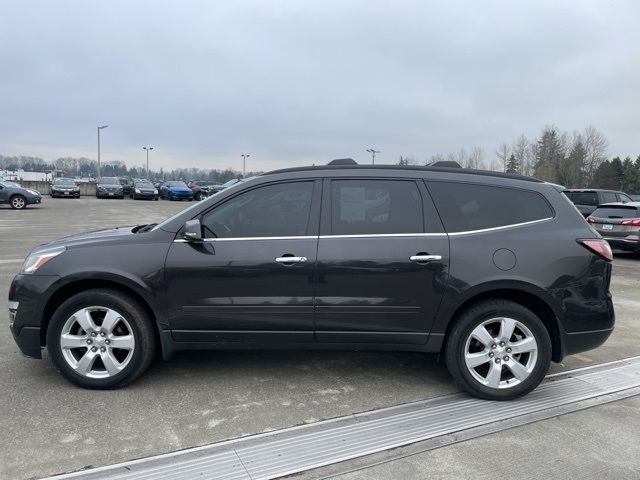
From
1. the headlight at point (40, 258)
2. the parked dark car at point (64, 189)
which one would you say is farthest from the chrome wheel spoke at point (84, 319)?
the parked dark car at point (64, 189)

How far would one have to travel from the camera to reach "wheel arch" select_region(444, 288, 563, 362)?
12.6 ft

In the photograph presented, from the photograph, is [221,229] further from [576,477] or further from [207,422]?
[576,477]

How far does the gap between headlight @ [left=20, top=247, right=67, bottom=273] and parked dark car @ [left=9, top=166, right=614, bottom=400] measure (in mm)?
11

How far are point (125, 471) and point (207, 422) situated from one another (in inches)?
26.7

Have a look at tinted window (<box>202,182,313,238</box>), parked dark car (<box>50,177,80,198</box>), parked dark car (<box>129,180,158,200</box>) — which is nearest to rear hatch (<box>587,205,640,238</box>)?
tinted window (<box>202,182,313,238</box>)

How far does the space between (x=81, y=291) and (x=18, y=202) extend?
24128 mm

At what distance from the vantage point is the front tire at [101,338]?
378 cm

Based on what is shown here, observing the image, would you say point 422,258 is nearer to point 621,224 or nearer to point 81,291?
point 81,291

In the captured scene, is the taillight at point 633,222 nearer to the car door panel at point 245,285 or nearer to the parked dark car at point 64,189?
the car door panel at point 245,285

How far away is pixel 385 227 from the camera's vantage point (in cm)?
385

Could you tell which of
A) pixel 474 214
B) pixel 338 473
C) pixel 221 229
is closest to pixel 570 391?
pixel 474 214

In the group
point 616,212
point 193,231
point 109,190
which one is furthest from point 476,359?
point 109,190

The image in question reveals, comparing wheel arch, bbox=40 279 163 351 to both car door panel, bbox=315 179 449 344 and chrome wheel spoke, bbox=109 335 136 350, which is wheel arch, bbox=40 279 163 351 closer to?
chrome wheel spoke, bbox=109 335 136 350

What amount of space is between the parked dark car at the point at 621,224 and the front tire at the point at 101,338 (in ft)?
38.3
